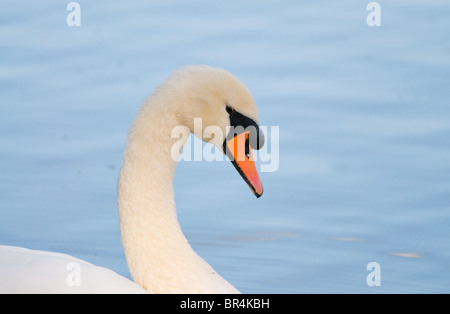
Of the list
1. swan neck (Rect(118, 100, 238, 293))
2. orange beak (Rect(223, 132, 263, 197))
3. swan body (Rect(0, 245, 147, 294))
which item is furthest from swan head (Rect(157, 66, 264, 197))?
swan body (Rect(0, 245, 147, 294))

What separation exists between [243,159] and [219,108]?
0.98ft

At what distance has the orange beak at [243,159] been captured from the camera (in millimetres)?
5242

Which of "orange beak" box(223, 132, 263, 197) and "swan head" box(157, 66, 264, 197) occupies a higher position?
"swan head" box(157, 66, 264, 197)

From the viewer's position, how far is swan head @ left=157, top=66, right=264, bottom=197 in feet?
16.7

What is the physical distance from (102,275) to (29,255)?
0.43 meters

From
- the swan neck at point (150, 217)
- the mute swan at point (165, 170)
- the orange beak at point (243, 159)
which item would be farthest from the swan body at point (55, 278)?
the orange beak at point (243, 159)

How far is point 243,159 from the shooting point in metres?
5.27

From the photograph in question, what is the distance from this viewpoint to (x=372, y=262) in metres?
7.00

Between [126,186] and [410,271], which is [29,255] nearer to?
[126,186]

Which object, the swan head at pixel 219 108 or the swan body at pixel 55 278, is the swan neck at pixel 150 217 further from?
the swan body at pixel 55 278

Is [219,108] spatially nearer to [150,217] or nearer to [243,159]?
[243,159]

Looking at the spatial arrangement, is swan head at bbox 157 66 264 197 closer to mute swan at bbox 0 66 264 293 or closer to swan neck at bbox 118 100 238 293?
mute swan at bbox 0 66 264 293

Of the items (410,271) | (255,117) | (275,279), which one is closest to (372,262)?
(410,271)

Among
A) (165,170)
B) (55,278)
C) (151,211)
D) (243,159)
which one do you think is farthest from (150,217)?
(55,278)
